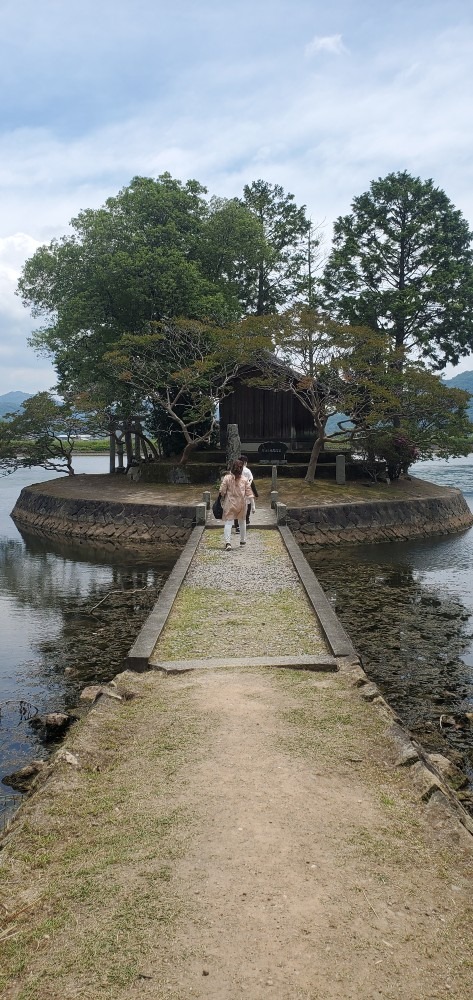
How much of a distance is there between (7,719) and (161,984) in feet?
21.7

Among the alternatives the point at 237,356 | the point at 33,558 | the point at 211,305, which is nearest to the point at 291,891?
the point at 33,558

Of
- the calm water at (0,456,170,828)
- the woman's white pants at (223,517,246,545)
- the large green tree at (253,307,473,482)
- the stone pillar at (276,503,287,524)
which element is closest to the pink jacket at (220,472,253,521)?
the woman's white pants at (223,517,246,545)

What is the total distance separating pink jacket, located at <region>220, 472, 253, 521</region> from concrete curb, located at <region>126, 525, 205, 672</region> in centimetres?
150

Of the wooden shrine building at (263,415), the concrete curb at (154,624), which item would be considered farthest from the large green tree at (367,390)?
the concrete curb at (154,624)

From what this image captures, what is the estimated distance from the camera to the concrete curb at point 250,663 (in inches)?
325

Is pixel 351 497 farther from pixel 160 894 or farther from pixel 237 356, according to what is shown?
pixel 160 894

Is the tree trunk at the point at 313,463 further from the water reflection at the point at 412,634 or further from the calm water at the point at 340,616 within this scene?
the water reflection at the point at 412,634

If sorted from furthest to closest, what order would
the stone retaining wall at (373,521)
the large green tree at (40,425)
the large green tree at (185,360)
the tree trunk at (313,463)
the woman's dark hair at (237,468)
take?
the large green tree at (40,425) < the tree trunk at (313,463) < the large green tree at (185,360) < the stone retaining wall at (373,521) < the woman's dark hair at (237,468)

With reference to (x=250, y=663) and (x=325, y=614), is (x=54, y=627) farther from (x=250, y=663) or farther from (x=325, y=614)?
(x=250, y=663)

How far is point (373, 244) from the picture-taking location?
36125 mm

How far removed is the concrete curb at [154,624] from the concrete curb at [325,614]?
2276 millimetres

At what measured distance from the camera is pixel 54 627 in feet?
47.1

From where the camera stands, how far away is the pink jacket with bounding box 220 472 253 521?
1557 cm

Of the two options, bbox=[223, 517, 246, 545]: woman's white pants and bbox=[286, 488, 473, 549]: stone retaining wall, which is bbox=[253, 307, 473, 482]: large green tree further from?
bbox=[223, 517, 246, 545]: woman's white pants
